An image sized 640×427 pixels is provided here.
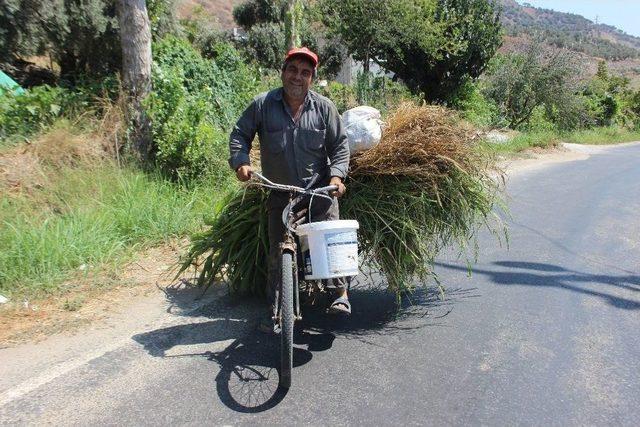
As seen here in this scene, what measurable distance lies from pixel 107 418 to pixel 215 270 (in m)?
1.82

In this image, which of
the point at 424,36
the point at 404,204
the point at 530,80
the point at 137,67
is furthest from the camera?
the point at 530,80

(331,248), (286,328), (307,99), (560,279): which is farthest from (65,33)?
(560,279)

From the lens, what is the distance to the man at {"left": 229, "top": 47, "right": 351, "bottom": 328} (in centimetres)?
393

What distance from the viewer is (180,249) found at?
19.4ft

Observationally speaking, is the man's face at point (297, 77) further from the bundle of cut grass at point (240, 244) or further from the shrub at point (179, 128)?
the shrub at point (179, 128)

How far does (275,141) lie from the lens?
396 centimetres

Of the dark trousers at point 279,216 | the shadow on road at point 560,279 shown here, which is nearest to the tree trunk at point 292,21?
the shadow on road at point 560,279

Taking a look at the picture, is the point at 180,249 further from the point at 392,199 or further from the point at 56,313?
the point at 392,199

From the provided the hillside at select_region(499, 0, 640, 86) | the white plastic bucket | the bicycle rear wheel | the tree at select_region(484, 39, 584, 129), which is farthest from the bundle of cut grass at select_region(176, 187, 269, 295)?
the hillside at select_region(499, 0, 640, 86)

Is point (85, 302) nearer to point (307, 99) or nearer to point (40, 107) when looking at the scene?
point (307, 99)

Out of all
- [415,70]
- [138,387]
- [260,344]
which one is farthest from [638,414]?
[415,70]

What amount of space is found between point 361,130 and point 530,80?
21.5 meters

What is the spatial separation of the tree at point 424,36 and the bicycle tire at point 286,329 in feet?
45.9

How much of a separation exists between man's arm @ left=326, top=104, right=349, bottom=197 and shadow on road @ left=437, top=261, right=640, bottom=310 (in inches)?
95.3
